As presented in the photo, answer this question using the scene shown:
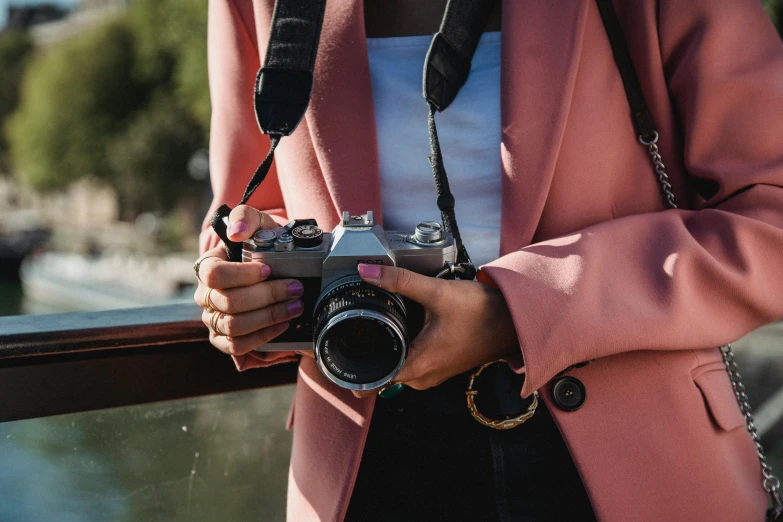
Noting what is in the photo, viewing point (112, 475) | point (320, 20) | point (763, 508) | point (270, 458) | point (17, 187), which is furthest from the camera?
point (17, 187)

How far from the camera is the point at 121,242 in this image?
27922 mm

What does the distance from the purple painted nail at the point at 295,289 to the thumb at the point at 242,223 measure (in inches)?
4.0

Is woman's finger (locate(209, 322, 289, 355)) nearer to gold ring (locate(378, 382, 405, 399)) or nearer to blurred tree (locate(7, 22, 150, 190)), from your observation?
gold ring (locate(378, 382, 405, 399))

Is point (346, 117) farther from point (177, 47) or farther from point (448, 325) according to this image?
point (177, 47)

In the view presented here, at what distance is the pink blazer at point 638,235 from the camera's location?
951 millimetres

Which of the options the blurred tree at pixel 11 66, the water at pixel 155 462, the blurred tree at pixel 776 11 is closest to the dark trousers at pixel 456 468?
the water at pixel 155 462

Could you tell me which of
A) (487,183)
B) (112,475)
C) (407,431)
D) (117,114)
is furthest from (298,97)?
(117,114)

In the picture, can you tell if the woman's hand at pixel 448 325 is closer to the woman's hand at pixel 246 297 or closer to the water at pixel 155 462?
the woman's hand at pixel 246 297

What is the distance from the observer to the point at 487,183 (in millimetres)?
1126

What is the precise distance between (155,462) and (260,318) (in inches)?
27.2

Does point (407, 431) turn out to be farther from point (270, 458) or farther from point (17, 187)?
point (17, 187)

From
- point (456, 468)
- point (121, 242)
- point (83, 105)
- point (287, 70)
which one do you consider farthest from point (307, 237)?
point (121, 242)

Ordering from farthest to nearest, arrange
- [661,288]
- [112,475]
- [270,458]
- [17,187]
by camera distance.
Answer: [17,187], [270,458], [112,475], [661,288]

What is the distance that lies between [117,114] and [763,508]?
83.7 feet
